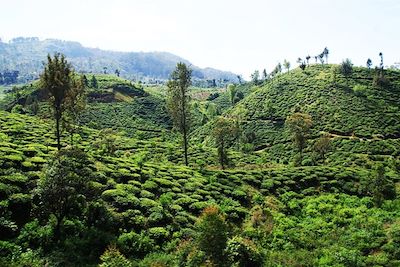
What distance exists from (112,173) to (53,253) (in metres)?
13.7

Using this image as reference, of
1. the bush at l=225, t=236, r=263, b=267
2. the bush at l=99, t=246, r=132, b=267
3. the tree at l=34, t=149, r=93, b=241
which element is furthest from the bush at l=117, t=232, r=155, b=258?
the bush at l=225, t=236, r=263, b=267

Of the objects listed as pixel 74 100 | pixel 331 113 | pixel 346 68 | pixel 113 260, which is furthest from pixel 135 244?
pixel 346 68

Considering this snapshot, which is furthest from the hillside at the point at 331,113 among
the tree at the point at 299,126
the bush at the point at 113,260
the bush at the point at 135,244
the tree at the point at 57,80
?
the bush at the point at 113,260

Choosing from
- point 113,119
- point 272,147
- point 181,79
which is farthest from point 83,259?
point 113,119

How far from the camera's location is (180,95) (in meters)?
55.8

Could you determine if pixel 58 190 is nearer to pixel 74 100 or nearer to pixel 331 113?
pixel 74 100

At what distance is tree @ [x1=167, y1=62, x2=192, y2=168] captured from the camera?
179ft

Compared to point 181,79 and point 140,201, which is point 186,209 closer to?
point 140,201

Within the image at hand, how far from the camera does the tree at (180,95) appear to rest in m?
54.6

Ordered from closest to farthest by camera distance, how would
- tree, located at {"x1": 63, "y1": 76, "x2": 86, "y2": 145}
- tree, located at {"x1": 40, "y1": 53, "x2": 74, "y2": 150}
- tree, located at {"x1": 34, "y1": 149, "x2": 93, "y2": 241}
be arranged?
tree, located at {"x1": 34, "y1": 149, "x2": 93, "y2": 241}, tree, located at {"x1": 40, "y1": 53, "x2": 74, "y2": 150}, tree, located at {"x1": 63, "y1": 76, "x2": 86, "y2": 145}

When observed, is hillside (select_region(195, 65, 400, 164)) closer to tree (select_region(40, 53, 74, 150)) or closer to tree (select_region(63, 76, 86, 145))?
tree (select_region(63, 76, 86, 145))

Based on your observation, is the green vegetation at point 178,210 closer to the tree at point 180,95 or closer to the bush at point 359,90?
the tree at point 180,95

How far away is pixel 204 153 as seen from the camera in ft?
256

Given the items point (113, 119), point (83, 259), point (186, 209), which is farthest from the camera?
point (113, 119)
